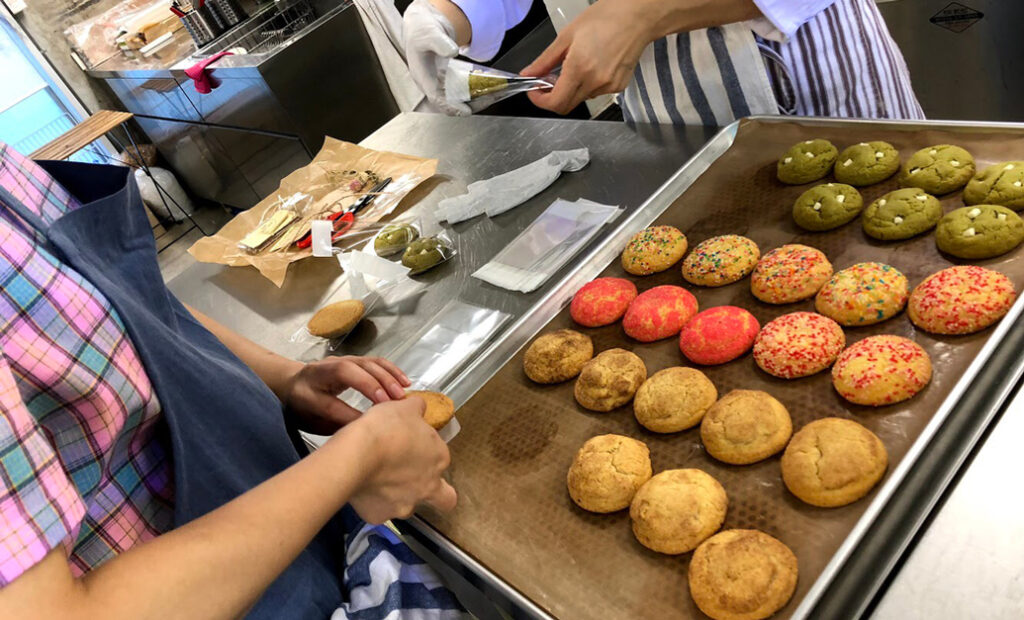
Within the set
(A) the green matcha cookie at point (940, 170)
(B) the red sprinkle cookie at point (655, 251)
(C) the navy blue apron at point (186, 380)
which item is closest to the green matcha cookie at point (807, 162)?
(A) the green matcha cookie at point (940, 170)

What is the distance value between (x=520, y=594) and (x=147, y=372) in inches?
27.8

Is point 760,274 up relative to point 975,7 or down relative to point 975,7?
up

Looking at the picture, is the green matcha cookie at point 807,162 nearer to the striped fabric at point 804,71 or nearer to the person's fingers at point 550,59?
the striped fabric at point 804,71

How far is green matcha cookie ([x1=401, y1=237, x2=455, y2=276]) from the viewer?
197 cm

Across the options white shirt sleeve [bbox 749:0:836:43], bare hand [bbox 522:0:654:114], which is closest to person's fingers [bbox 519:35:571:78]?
bare hand [bbox 522:0:654:114]

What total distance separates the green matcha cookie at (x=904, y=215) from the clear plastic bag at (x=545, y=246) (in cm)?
68

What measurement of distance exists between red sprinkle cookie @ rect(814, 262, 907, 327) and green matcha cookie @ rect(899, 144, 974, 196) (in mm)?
269

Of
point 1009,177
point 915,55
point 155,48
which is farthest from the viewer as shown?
point 155,48

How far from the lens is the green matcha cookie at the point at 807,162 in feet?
5.16

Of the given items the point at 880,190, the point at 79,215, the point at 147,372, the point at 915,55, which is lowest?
the point at 915,55

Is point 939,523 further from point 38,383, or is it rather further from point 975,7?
point 975,7

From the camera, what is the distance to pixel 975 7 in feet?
8.11

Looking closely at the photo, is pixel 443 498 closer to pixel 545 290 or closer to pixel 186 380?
pixel 186 380

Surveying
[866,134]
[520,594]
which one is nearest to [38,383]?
[520,594]
